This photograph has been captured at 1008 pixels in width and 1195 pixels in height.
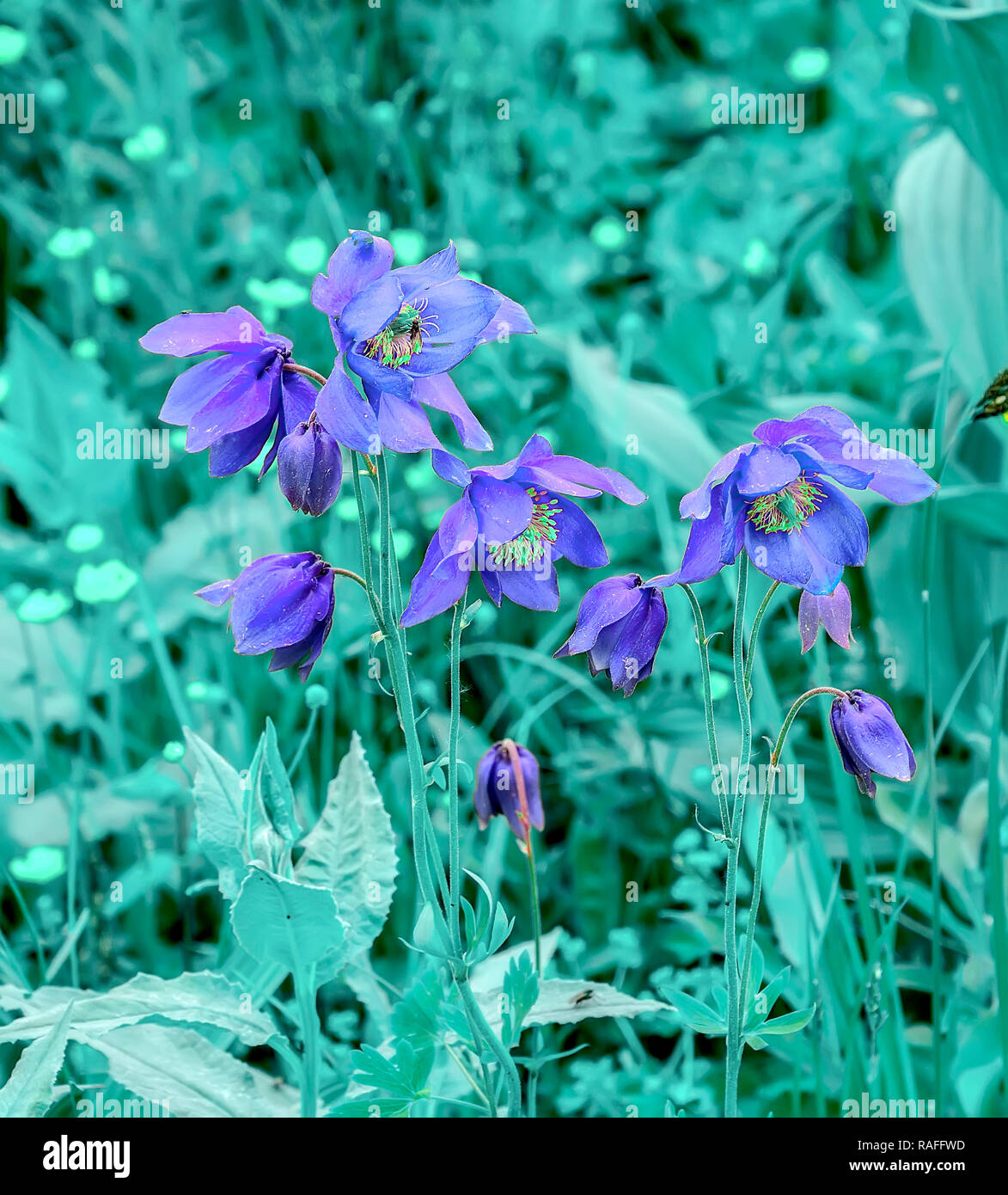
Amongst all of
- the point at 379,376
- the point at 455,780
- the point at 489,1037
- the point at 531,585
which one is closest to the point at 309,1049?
the point at 489,1037

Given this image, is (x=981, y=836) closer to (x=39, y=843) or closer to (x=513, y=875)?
(x=513, y=875)

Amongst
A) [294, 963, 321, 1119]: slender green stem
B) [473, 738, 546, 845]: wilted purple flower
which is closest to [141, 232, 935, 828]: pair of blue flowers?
[473, 738, 546, 845]: wilted purple flower

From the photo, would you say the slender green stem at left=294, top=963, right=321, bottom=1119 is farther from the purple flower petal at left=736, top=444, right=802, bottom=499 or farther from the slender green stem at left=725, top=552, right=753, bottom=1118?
the purple flower petal at left=736, top=444, right=802, bottom=499

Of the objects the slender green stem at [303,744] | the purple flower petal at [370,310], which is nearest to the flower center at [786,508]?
the purple flower petal at [370,310]

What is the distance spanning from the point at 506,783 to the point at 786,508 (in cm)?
26

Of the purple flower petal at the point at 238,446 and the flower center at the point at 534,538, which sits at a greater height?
the purple flower petal at the point at 238,446

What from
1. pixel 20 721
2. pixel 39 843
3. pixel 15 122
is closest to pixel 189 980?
pixel 39 843

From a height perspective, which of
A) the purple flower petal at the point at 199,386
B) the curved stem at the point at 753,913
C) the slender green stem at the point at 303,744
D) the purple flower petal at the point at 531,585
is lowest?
the curved stem at the point at 753,913

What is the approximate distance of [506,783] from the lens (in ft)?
2.24

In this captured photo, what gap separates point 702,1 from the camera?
1170mm

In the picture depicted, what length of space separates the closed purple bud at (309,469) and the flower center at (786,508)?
0.73 feet

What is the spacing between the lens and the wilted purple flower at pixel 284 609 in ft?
1.81

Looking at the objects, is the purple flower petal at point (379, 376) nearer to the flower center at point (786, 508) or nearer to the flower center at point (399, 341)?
the flower center at point (399, 341)

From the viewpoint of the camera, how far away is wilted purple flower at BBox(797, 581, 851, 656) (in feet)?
1.97
